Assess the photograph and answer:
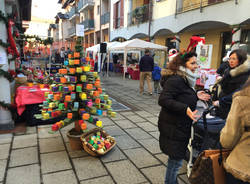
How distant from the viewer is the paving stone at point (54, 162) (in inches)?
108

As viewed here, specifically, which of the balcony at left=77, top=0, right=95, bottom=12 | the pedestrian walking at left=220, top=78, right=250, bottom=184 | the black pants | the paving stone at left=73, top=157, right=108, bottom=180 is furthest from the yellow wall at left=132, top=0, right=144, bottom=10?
the black pants

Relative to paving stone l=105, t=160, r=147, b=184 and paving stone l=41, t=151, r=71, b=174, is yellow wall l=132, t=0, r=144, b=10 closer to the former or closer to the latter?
paving stone l=41, t=151, r=71, b=174

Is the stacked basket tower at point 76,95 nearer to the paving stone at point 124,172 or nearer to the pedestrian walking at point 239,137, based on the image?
the paving stone at point 124,172

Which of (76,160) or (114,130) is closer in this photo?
(76,160)

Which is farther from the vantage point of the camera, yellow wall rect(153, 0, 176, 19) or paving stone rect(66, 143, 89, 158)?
yellow wall rect(153, 0, 176, 19)

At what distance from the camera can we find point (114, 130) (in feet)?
13.7

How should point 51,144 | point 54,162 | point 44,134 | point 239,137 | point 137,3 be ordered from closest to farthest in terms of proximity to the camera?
point 239,137
point 54,162
point 51,144
point 44,134
point 137,3

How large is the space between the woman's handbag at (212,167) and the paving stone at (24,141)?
9.39 feet

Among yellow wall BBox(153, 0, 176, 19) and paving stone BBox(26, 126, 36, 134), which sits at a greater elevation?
yellow wall BBox(153, 0, 176, 19)

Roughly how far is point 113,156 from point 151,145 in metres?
0.75

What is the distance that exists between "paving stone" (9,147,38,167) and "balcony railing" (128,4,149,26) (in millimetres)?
12746

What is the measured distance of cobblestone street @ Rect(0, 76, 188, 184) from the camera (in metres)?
2.55

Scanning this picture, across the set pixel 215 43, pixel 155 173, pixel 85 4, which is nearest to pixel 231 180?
pixel 155 173

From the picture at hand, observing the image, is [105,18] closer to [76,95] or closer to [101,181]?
[76,95]
